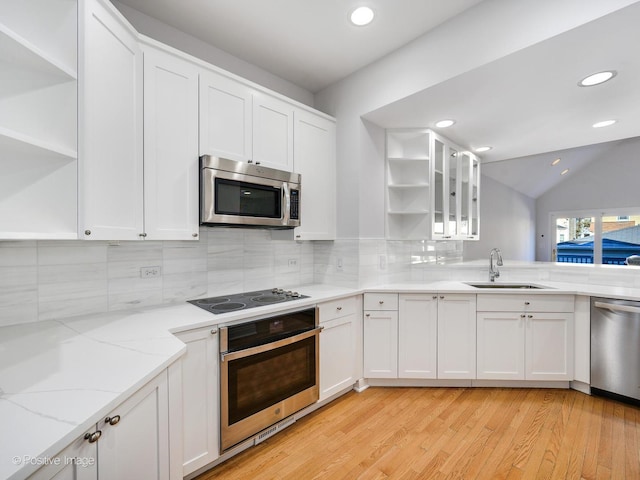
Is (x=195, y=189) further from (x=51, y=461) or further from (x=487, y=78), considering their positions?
(x=487, y=78)

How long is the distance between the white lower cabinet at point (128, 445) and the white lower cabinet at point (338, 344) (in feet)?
4.17

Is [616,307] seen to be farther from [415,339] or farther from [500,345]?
[415,339]

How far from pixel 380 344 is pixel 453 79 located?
7.00 ft

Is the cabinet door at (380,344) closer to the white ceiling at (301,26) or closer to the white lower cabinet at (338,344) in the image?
the white lower cabinet at (338,344)

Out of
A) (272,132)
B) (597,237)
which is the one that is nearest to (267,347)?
(272,132)

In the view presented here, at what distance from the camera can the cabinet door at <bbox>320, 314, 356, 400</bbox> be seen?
228cm

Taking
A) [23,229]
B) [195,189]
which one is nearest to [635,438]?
[195,189]

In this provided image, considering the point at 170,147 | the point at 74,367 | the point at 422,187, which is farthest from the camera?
the point at 422,187

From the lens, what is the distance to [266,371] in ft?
6.16

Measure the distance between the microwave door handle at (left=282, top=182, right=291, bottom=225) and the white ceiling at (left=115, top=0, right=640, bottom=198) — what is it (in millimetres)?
1042

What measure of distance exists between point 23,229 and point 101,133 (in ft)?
1.74

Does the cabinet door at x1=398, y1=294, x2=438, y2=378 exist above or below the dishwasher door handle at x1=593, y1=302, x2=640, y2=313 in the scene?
below

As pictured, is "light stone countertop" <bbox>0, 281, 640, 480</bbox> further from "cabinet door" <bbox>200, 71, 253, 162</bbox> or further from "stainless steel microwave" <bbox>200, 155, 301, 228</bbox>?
"cabinet door" <bbox>200, 71, 253, 162</bbox>

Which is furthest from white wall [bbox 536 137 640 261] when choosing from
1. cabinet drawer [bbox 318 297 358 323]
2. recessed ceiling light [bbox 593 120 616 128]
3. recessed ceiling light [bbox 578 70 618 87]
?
cabinet drawer [bbox 318 297 358 323]
